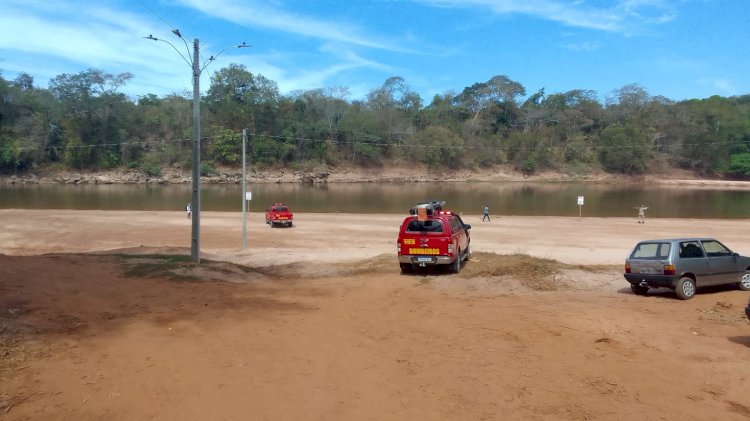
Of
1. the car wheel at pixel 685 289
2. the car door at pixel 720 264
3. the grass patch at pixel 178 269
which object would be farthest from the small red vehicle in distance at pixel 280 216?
the car wheel at pixel 685 289

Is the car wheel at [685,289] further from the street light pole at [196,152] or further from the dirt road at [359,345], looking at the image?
the street light pole at [196,152]

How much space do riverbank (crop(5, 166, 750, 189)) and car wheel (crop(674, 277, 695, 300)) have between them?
334ft

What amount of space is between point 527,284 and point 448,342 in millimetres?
7584

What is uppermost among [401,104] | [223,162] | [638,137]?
[401,104]

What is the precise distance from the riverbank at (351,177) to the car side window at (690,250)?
332 ft

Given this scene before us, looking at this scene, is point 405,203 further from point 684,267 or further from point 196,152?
point 684,267

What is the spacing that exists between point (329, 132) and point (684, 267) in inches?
4346

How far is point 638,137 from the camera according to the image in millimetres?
117562

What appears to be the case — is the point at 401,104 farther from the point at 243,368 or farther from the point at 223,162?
the point at 243,368

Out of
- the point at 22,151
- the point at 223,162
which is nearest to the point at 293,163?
the point at 223,162

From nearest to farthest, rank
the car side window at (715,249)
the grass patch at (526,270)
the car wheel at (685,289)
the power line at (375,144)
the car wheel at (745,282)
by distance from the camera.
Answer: the car wheel at (685,289) → the car side window at (715,249) → the car wheel at (745,282) → the grass patch at (526,270) → the power line at (375,144)

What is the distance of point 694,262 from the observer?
13.8 metres


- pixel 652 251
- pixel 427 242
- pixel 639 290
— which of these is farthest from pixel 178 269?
pixel 652 251

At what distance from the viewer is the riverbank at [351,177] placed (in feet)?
355
